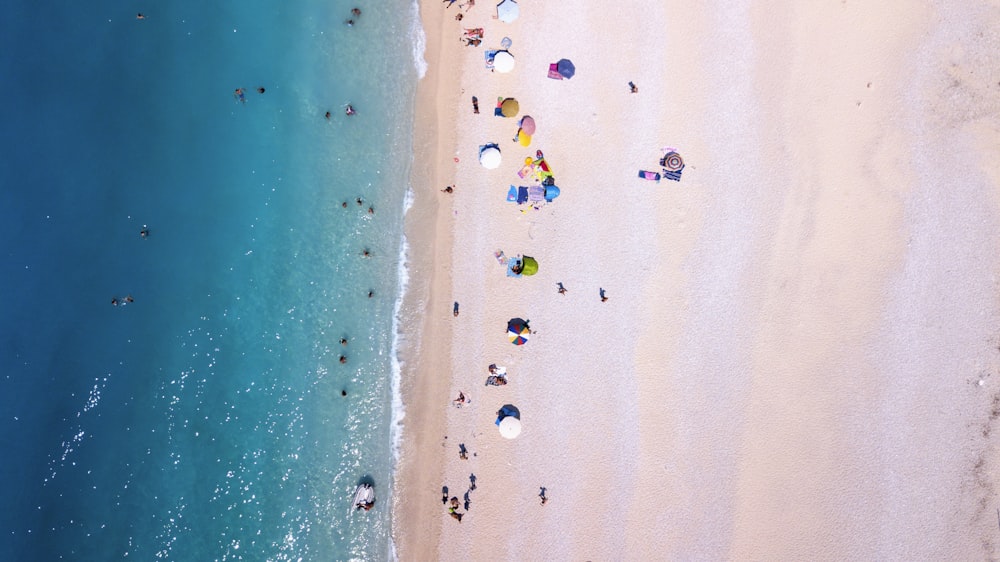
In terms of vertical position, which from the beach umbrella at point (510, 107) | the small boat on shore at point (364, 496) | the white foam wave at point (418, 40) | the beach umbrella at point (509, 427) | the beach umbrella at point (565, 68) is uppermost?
the white foam wave at point (418, 40)

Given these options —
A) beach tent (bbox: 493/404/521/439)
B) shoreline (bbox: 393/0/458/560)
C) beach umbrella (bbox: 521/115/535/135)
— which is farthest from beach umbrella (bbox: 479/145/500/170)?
beach tent (bbox: 493/404/521/439)

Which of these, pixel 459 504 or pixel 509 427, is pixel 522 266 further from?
pixel 459 504

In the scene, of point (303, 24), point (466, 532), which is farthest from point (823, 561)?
point (303, 24)

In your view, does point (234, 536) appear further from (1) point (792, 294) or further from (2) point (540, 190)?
(1) point (792, 294)

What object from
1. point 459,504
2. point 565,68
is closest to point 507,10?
point 565,68

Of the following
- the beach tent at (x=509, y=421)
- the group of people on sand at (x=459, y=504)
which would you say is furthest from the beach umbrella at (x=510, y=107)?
the group of people on sand at (x=459, y=504)

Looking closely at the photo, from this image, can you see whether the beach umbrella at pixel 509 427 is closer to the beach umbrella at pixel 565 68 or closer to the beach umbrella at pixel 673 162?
the beach umbrella at pixel 673 162

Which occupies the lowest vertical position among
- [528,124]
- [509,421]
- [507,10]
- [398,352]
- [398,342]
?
[509,421]
